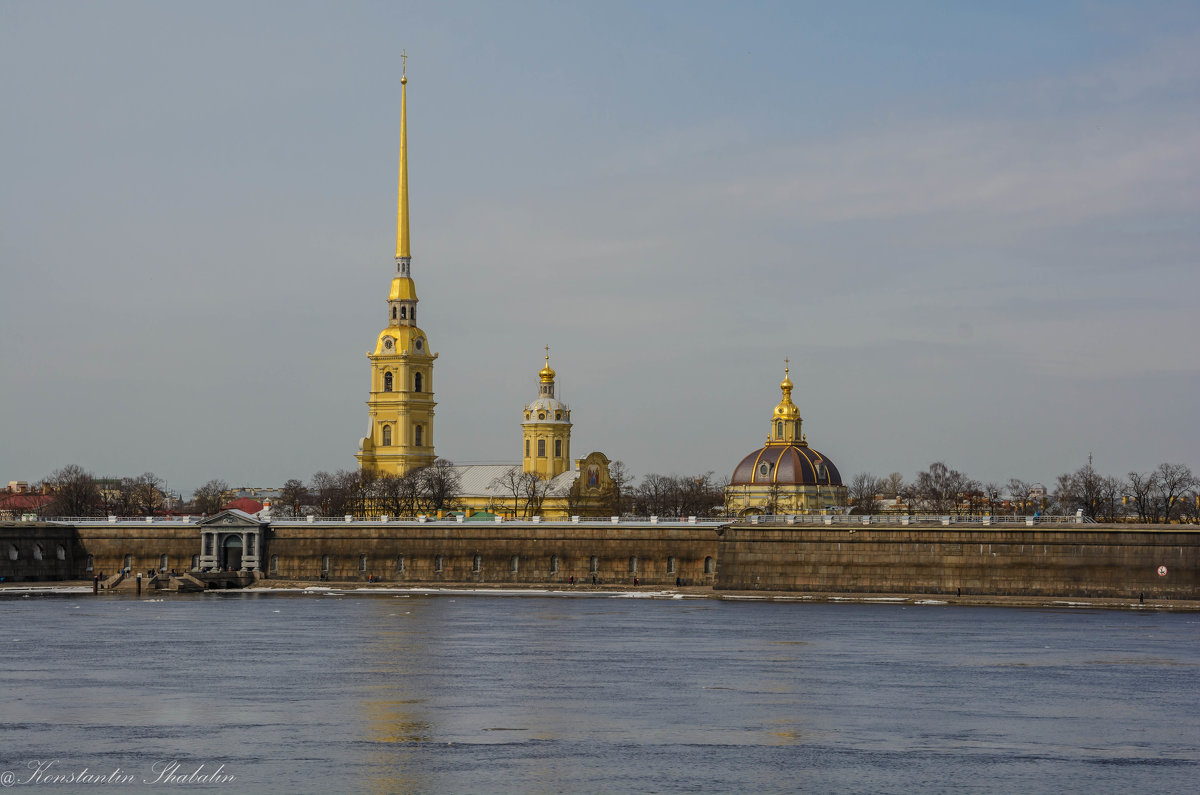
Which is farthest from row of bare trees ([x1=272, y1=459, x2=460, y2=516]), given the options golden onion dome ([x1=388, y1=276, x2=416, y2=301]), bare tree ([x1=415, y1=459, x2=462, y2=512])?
golden onion dome ([x1=388, y1=276, x2=416, y2=301])

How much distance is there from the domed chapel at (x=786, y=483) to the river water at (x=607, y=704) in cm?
6658

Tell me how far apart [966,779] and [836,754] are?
11.2ft

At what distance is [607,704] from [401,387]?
332ft

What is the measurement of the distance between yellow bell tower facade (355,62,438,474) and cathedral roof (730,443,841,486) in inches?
1042

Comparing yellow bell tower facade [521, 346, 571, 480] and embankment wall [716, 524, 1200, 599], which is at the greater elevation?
yellow bell tower facade [521, 346, 571, 480]

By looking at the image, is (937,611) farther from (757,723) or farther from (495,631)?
(757,723)

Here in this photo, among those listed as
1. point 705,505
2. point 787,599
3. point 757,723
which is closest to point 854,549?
point 787,599

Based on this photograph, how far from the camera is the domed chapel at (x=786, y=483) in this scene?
133625 mm

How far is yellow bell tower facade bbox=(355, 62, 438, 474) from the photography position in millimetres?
140625

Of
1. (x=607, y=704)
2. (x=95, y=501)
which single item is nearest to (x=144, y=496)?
(x=95, y=501)

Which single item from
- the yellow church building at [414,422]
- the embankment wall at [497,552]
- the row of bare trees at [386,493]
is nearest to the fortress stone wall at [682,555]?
the embankment wall at [497,552]

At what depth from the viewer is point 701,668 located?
4844 centimetres

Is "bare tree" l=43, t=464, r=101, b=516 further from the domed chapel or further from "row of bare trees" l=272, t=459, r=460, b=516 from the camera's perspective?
the domed chapel
